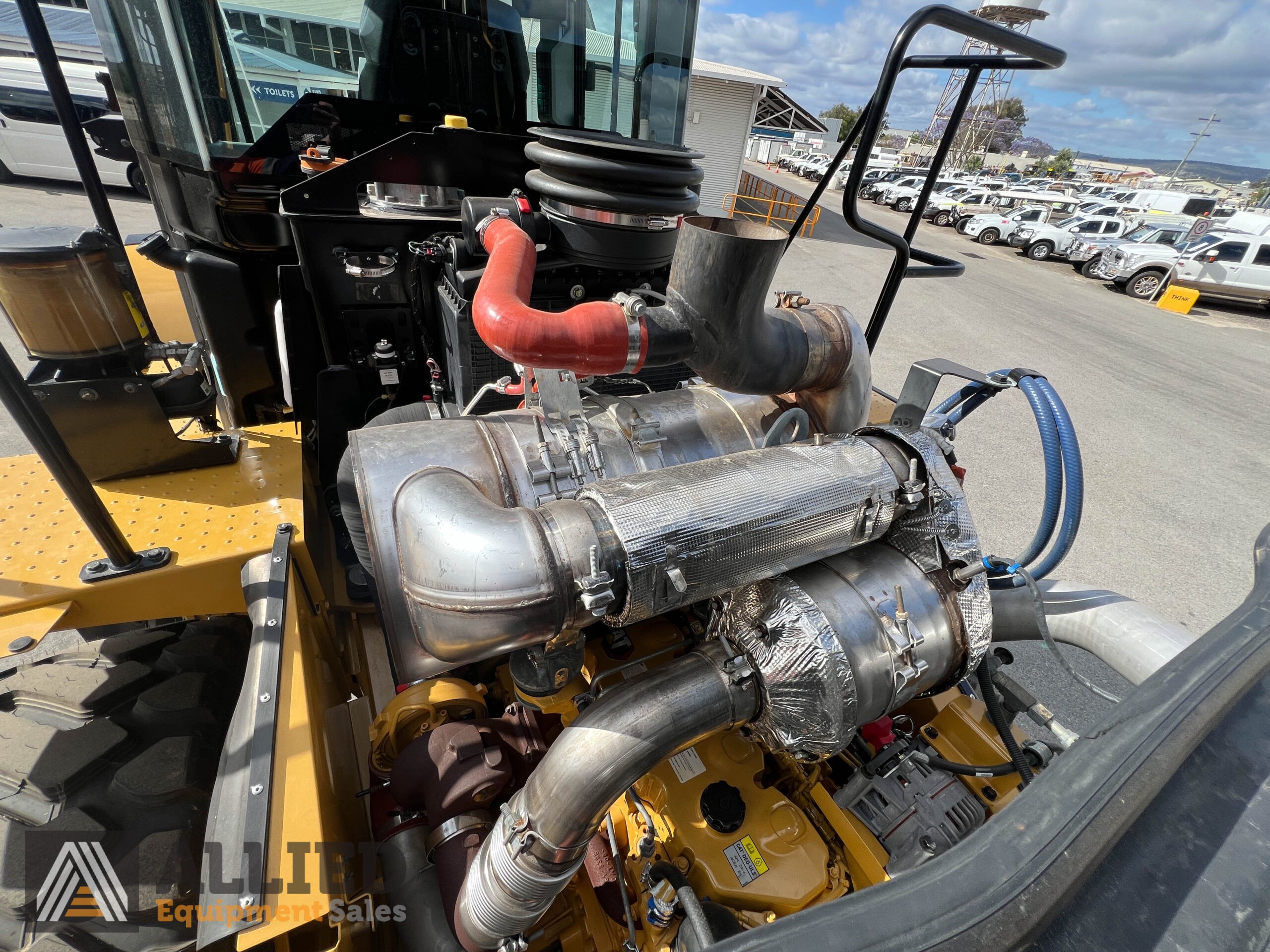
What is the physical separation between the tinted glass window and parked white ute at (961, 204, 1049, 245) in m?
5.48

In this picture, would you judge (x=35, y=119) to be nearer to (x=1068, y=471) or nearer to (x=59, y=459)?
(x=59, y=459)

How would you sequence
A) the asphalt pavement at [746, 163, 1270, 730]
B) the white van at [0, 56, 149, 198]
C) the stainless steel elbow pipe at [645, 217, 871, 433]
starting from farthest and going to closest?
the white van at [0, 56, 149, 198] < the asphalt pavement at [746, 163, 1270, 730] < the stainless steel elbow pipe at [645, 217, 871, 433]

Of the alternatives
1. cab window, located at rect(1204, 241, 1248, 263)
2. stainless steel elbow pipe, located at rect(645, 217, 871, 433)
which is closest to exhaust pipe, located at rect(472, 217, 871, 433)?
stainless steel elbow pipe, located at rect(645, 217, 871, 433)

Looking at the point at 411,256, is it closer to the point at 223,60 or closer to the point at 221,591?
the point at 223,60

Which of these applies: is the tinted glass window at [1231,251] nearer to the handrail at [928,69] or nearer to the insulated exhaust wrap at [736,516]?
the handrail at [928,69]

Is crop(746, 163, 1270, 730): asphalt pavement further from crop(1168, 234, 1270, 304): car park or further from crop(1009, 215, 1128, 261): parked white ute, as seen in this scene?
crop(1009, 215, 1128, 261): parked white ute

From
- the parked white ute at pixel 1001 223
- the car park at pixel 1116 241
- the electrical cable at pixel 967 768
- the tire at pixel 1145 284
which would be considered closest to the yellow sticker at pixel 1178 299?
the tire at pixel 1145 284

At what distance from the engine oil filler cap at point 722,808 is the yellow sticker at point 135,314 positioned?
226 cm

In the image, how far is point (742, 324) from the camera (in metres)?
1.40

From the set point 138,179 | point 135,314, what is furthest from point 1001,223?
point 135,314

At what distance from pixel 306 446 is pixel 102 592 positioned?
1134 millimetres

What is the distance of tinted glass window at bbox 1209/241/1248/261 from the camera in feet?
43.4

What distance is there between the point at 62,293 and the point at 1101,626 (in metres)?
3.19

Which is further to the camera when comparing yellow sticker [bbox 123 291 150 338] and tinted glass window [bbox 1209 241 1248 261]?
tinted glass window [bbox 1209 241 1248 261]
